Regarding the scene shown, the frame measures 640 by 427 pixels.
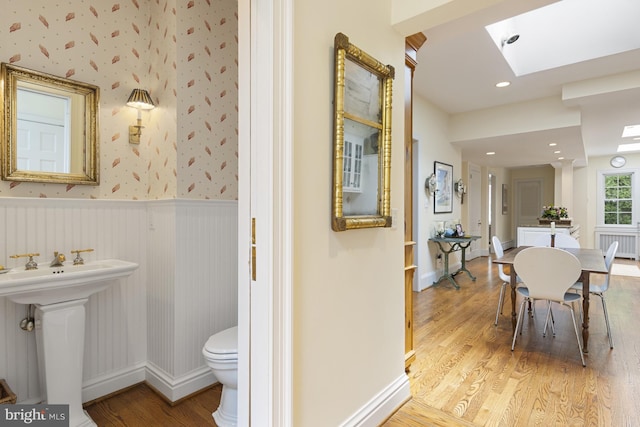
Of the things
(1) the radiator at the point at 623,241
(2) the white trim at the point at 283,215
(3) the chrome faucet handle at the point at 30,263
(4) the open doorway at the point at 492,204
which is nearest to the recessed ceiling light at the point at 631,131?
(4) the open doorway at the point at 492,204

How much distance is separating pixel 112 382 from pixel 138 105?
5.81 feet

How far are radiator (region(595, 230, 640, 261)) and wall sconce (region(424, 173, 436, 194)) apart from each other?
245 inches

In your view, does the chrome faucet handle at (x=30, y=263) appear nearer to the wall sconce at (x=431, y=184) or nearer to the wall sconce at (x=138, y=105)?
the wall sconce at (x=138, y=105)

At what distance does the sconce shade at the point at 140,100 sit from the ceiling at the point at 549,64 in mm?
1929

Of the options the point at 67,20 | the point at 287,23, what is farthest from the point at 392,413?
the point at 67,20

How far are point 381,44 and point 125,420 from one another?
8.12 ft

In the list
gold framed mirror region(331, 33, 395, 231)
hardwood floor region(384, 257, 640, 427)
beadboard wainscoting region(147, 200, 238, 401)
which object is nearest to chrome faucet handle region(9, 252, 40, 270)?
beadboard wainscoting region(147, 200, 238, 401)

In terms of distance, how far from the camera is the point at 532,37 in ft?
11.7

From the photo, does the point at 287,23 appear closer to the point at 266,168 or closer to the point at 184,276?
the point at 266,168

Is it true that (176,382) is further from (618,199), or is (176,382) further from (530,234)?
(618,199)

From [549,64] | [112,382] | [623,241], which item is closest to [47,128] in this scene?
[112,382]

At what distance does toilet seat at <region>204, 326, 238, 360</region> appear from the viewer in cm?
170

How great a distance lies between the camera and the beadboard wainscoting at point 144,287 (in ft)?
→ 5.98

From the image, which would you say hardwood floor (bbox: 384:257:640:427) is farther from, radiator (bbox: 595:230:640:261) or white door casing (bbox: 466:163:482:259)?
radiator (bbox: 595:230:640:261)
